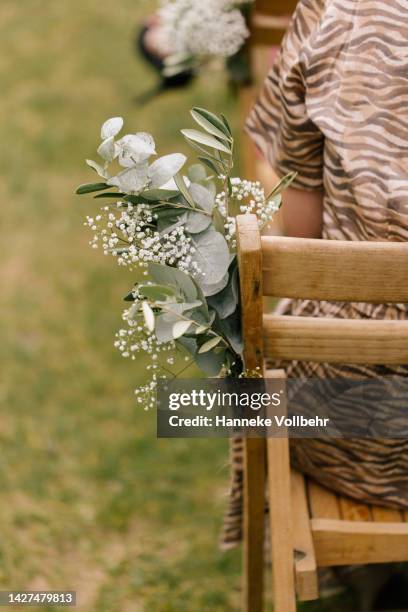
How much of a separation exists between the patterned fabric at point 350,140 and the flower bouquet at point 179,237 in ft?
0.45

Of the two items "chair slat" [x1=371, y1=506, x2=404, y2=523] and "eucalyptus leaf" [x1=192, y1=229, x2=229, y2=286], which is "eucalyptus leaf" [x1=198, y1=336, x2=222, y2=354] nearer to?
"eucalyptus leaf" [x1=192, y1=229, x2=229, y2=286]

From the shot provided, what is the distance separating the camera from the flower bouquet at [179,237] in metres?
0.99

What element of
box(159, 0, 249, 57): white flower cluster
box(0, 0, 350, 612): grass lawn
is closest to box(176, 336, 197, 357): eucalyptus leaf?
box(0, 0, 350, 612): grass lawn

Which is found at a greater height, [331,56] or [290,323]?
[331,56]

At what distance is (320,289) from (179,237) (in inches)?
8.0

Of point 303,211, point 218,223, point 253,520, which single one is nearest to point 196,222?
point 218,223

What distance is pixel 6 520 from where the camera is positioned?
6.60ft

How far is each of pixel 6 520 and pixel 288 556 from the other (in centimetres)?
104

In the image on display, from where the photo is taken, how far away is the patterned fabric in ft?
3.59

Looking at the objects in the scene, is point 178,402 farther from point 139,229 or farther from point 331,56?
point 331,56

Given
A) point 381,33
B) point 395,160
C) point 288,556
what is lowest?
point 288,556

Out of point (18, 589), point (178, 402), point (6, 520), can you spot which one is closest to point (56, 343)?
point (6, 520)

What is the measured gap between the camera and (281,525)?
1215mm

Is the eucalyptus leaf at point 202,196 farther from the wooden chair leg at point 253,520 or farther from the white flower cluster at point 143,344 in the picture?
the wooden chair leg at point 253,520
